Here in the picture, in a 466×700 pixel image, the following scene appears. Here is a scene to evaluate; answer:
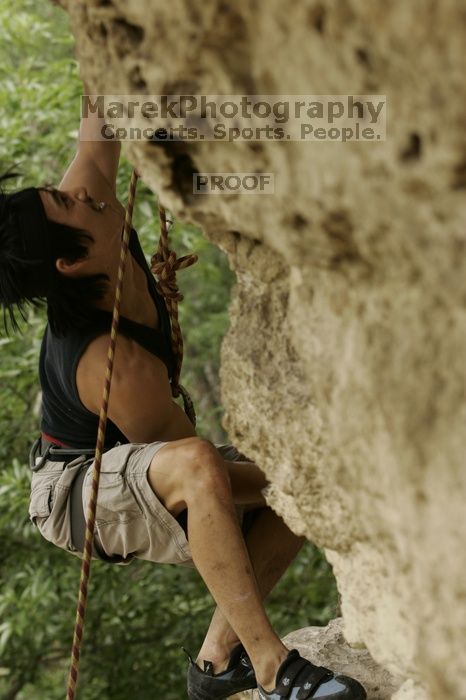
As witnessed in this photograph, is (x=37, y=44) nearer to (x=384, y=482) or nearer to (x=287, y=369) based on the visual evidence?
(x=287, y=369)

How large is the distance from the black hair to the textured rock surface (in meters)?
1.18

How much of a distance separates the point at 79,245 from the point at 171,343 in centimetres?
41

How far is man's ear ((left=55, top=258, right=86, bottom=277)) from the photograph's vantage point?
2613mm

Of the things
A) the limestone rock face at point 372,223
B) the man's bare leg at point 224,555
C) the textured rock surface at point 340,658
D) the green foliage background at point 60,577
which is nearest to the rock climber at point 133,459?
the man's bare leg at point 224,555

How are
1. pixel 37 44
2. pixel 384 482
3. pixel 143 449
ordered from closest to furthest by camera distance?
1. pixel 384 482
2. pixel 143 449
3. pixel 37 44

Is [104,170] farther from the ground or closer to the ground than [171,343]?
farther from the ground

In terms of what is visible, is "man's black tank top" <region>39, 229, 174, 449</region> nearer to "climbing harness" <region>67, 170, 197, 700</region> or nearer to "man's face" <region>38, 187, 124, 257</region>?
"climbing harness" <region>67, 170, 197, 700</region>

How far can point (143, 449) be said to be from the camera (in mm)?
2529

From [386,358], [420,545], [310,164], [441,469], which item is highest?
[310,164]

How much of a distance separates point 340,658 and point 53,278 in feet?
4.50

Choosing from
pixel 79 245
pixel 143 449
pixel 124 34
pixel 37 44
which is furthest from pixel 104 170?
pixel 37 44

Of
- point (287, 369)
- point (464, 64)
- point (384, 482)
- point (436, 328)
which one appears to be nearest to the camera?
point (464, 64)

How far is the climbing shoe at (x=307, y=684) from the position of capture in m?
2.34

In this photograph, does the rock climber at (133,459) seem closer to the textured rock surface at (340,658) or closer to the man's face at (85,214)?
the man's face at (85,214)
